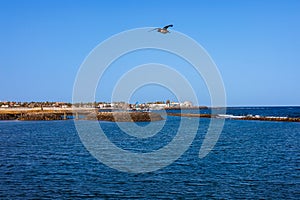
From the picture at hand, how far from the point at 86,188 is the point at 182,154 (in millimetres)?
11813

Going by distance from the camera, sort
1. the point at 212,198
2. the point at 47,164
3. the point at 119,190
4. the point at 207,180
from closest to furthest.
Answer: the point at 212,198 < the point at 119,190 < the point at 207,180 < the point at 47,164

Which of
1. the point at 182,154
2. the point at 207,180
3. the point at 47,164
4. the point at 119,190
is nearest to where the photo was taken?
the point at 119,190

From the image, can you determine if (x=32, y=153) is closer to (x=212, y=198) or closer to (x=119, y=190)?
(x=119, y=190)

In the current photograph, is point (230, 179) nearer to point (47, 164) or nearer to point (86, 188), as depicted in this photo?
point (86, 188)

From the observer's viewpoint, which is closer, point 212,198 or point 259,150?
point 212,198

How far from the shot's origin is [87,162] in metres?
23.0

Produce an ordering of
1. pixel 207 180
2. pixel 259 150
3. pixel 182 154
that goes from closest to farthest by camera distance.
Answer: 1. pixel 207 180
2. pixel 182 154
3. pixel 259 150

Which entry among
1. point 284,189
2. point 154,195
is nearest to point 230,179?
point 284,189

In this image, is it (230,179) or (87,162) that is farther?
(87,162)

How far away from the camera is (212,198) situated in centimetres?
1468

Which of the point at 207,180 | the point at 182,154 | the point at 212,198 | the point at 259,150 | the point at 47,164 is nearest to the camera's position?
the point at 212,198

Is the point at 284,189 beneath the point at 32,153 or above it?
beneath

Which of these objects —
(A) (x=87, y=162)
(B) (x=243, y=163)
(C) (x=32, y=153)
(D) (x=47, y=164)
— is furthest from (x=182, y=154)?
(C) (x=32, y=153)

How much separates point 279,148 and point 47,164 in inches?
758
